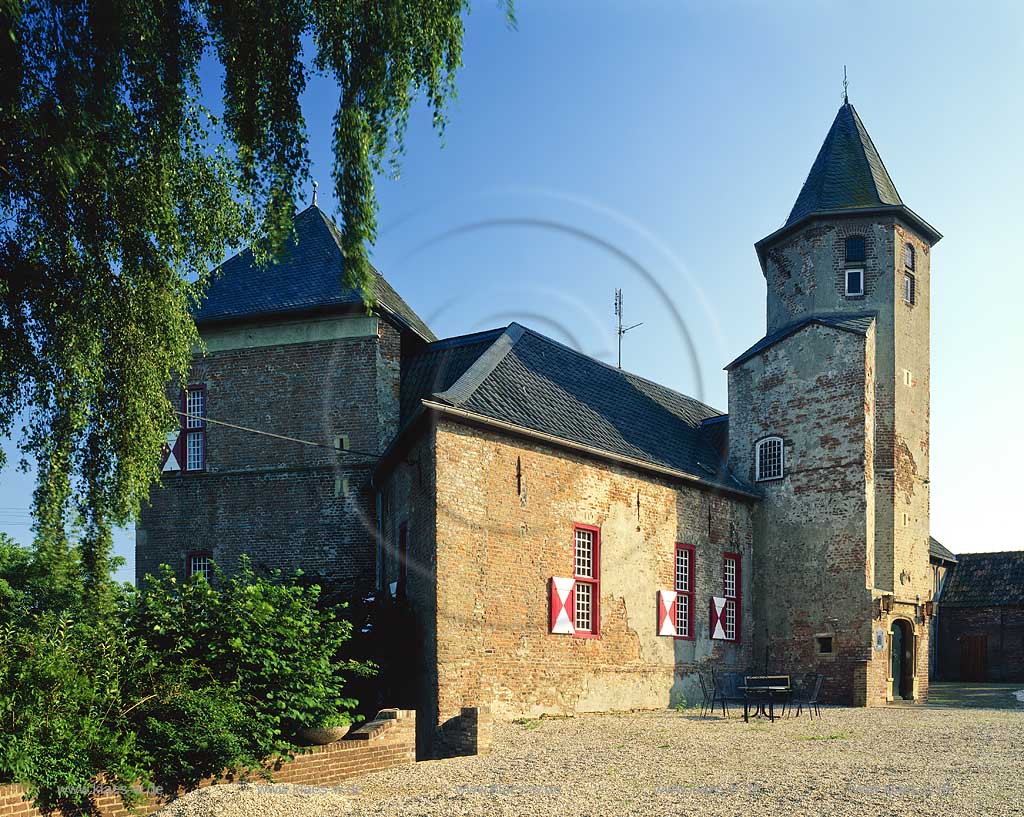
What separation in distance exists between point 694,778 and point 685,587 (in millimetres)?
11837

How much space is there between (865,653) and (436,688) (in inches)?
456

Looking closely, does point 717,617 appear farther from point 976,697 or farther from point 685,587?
point 976,697

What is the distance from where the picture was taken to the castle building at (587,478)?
56.2 ft

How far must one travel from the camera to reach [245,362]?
20688 millimetres

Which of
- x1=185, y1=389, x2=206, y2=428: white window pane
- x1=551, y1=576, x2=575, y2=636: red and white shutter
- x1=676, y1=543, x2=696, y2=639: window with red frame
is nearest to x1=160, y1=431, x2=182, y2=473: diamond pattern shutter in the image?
x1=185, y1=389, x2=206, y2=428: white window pane

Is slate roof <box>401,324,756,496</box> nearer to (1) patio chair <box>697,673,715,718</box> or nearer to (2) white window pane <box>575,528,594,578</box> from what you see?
(2) white window pane <box>575,528,594,578</box>

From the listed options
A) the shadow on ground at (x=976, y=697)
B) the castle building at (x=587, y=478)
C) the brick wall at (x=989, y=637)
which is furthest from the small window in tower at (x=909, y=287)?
the brick wall at (x=989, y=637)

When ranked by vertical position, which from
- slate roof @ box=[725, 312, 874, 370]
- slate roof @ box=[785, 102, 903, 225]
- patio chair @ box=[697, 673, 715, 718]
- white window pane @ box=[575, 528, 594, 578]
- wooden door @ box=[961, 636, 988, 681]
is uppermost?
slate roof @ box=[785, 102, 903, 225]

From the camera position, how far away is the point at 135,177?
9836mm

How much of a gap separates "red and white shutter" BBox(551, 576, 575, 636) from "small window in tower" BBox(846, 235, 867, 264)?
12398 millimetres

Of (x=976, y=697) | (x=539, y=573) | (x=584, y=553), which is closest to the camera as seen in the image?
(x=539, y=573)

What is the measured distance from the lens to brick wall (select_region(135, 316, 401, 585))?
19.7 meters

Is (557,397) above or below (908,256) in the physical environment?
below

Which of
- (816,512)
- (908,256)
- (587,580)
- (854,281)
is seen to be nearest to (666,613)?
(587,580)
